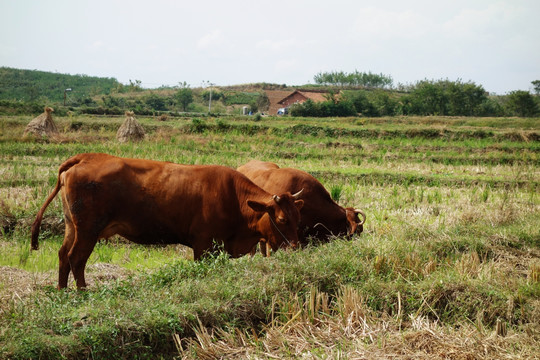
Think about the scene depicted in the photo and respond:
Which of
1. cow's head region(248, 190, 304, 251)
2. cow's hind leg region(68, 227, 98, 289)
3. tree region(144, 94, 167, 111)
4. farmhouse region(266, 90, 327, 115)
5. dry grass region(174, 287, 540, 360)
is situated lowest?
dry grass region(174, 287, 540, 360)

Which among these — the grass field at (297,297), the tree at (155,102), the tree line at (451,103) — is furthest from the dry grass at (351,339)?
the tree at (155,102)

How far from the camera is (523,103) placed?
55312 millimetres

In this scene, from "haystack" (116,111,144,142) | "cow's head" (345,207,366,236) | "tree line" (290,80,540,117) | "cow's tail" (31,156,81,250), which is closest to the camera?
"cow's tail" (31,156,81,250)

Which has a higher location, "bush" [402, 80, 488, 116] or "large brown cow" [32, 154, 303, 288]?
"bush" [402, 80, 488, 116]

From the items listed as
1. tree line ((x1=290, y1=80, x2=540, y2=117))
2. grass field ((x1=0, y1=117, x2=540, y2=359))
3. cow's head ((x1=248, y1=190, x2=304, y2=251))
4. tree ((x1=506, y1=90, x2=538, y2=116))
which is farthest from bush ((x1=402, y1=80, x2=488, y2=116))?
cow's head ((x1=248, y1=190, x2=304, y2=251))

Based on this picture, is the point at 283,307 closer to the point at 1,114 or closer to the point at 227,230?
the point at 227,230

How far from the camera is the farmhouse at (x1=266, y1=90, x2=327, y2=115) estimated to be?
63375 mm

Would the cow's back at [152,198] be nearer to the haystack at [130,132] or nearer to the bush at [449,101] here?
the haystack at [130,132]

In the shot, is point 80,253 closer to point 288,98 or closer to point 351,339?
point 351,339

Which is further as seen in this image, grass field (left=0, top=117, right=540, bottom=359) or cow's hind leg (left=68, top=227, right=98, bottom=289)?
cow's hind leg (left=68, top=227, right=98, bottom=289)

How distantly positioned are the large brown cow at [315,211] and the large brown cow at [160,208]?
3.98ft

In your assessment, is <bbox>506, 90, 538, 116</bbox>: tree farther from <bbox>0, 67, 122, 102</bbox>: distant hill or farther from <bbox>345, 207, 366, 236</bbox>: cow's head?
<bbox>345, 207, 366, 236</bbox>: cow's head

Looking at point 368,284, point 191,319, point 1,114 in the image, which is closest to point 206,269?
point 191,319

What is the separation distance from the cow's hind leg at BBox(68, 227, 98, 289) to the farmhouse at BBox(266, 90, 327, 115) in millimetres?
56284
